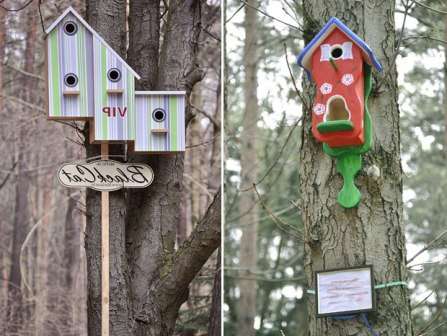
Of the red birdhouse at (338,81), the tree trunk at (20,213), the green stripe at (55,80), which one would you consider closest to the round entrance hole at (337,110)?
the red birdhouse at (338,81)

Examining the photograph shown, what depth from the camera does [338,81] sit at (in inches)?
98.7

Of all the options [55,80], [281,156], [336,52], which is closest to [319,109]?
[336,52]

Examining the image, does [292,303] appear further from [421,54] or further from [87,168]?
[87,168]

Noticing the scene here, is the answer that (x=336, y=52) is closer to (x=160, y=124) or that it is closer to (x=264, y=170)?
(x=160, y=124)

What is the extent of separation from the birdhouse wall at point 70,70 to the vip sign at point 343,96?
1.21m

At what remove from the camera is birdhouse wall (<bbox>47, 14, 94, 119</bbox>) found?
3373mm

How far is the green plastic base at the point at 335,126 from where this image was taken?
94.0 inches

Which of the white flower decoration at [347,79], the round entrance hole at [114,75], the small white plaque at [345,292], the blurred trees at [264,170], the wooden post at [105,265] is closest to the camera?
the small white plaque at [345,292]

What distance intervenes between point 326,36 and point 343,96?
22 centimetres

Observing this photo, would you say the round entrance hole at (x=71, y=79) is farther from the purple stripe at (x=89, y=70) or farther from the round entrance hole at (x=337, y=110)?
the round entrance hole at (x=337, y=110)

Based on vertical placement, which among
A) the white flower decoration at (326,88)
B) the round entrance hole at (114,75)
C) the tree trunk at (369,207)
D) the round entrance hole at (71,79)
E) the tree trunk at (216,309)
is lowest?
the tree trunk at (216,309)

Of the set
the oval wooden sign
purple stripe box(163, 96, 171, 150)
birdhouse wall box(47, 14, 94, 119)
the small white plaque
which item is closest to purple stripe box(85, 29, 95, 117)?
birdhouse wall box(47, 14, 94, 119)

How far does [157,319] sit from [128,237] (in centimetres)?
42

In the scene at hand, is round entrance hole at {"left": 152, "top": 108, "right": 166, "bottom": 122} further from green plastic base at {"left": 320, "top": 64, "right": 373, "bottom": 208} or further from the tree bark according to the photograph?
the tree bark
